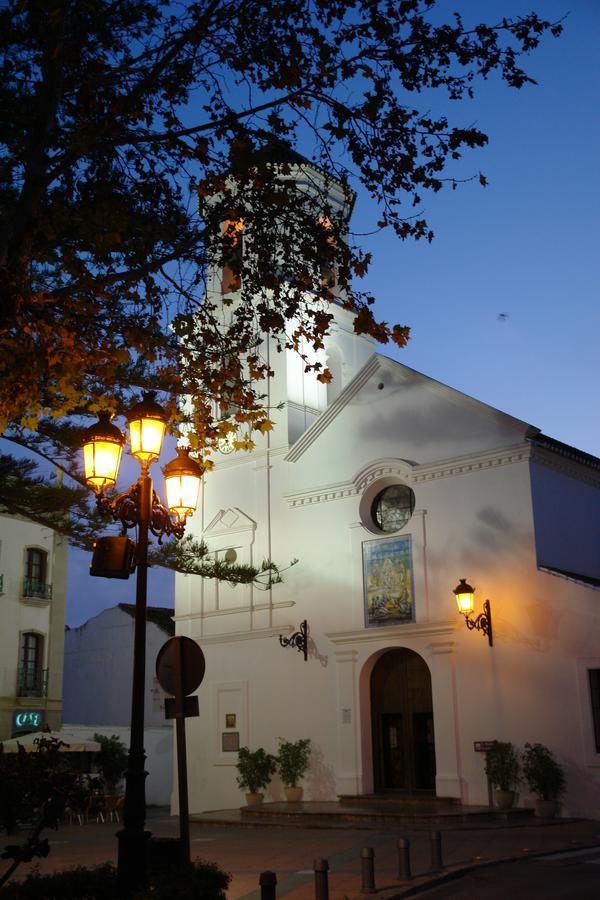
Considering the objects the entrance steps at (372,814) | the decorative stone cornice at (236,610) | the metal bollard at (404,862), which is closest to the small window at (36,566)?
the decorative stone cornice at (236,610)

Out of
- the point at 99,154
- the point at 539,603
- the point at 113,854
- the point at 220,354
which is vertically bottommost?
the point at 113,854

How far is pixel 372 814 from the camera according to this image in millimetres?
19703

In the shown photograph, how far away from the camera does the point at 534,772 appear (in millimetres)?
19875

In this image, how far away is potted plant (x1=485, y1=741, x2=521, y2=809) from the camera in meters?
20.1

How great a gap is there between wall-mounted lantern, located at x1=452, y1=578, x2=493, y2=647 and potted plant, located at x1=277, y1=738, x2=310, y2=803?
5.41 m

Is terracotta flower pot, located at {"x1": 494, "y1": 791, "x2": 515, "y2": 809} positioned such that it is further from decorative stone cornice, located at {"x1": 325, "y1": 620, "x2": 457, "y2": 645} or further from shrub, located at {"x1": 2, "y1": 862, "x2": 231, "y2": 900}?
shrub, located at {"x1": 2, "y1": 862, "x2": 231, "y2": 900}

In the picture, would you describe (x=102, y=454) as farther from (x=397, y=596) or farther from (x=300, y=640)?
(x=300, y=640)

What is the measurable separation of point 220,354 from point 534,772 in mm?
11987

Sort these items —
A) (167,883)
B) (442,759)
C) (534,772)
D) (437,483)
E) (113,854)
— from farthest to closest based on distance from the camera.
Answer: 1. (437,483)
2. (442,759)
3. (534,772)
4. (113,854)
5. (167,883)

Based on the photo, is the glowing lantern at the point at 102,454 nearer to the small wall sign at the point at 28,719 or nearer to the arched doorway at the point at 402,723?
the arched doorway at the point at 402,723

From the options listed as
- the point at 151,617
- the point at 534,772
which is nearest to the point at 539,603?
the point at 534,772

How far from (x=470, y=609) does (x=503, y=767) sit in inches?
130

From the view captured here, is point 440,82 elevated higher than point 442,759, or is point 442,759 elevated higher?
point 440,82

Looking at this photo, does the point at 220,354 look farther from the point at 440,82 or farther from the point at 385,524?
the point at 385,524
